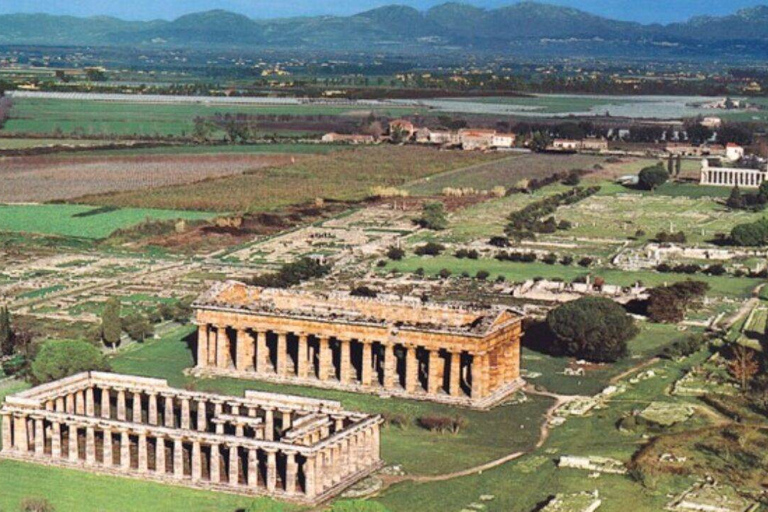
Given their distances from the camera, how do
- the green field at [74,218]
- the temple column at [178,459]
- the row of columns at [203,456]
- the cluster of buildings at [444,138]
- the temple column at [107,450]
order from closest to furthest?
the row of columns at [203,456]
the temple column at [178,459]
the temple column at [107,450]
the green field at [74,218]
the cluster of buildings at [444,138]

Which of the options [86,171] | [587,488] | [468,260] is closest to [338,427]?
[587,488]

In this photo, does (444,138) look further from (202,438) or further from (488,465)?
(202,438)

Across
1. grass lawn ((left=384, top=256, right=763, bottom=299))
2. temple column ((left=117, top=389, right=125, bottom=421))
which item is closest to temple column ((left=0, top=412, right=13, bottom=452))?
temple column ((left=117, top=389, right=125, bottom=421))

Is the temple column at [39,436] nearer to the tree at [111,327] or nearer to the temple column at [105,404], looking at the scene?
the temple column at [105,404]

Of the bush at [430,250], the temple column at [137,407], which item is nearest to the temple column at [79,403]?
the temple column at [137,407]

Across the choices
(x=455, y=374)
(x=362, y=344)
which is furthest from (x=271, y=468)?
(x=362, y=344)

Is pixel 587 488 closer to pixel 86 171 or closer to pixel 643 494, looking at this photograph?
pixel 643 494
